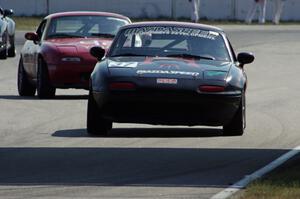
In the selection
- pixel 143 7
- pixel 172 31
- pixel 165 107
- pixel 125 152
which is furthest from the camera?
pixel 143 7

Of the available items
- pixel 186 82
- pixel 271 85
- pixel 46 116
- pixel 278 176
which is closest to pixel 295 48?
pixel 271 85

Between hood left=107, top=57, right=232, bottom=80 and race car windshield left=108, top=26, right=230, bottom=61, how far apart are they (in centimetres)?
28

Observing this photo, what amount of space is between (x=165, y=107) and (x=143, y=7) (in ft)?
129

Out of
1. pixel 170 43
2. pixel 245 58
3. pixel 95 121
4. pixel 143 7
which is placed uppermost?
pixel 170 43

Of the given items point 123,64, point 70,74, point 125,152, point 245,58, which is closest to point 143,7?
point 70,74

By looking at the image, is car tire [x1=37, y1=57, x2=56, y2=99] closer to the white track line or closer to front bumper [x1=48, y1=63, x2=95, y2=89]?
front bumper [x1=48, y1=63, x2=95, y2=89]

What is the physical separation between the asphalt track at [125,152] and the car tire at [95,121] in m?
0.13

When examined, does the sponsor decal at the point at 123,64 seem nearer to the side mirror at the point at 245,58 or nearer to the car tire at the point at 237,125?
the car tire at the point at 237,125

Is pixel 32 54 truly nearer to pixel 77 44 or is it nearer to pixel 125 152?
pixel 77 44

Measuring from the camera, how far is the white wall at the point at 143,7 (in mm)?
51562

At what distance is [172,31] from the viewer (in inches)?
579

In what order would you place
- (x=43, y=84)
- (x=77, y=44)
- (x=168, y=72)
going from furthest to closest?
(x=77, y=44)
(x=43, y=84)
(x=168, y=72)

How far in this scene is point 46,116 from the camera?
15789mm

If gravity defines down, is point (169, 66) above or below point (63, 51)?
above
